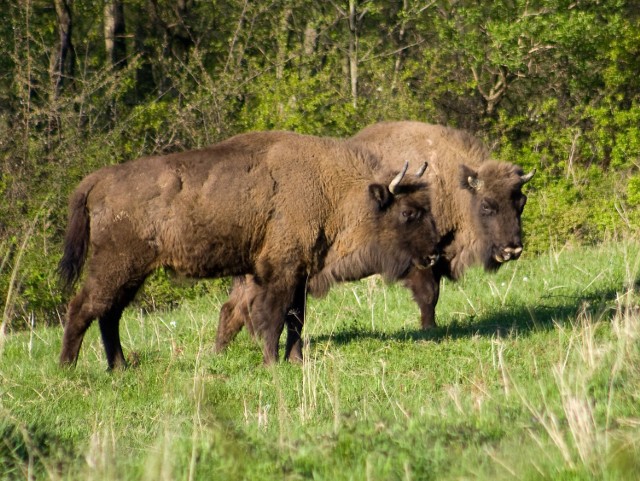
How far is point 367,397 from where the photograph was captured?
761 centimetres

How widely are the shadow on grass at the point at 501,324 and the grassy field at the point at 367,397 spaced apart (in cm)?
4

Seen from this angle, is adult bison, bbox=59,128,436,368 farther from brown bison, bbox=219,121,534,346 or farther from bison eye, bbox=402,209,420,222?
brown bison, bbox=219,121,534,346

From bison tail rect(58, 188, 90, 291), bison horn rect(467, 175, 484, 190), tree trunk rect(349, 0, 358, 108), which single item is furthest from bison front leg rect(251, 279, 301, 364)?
tree trunk rect(349, 0, 358, 108)

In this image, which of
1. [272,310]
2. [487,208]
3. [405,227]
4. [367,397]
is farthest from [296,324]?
[487,208]

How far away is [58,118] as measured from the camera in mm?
17578

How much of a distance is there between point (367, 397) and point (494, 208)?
4738mm

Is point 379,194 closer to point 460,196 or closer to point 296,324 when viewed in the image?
point 296,324

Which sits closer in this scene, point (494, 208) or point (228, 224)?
point (228, 224)

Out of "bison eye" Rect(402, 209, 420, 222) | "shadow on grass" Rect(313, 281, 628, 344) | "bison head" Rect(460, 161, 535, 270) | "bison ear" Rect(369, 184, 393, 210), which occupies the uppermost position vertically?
"bison ear" Rect(369, 184, 393, 210)

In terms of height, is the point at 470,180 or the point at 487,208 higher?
Result: the point at 470,180

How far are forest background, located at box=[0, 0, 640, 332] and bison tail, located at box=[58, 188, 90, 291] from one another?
5891mm

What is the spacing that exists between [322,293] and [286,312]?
58cm

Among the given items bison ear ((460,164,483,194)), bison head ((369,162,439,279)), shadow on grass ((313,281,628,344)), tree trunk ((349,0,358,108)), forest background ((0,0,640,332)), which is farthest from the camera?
tree trunk ((349,0,358,108))

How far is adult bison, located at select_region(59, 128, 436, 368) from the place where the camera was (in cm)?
944
